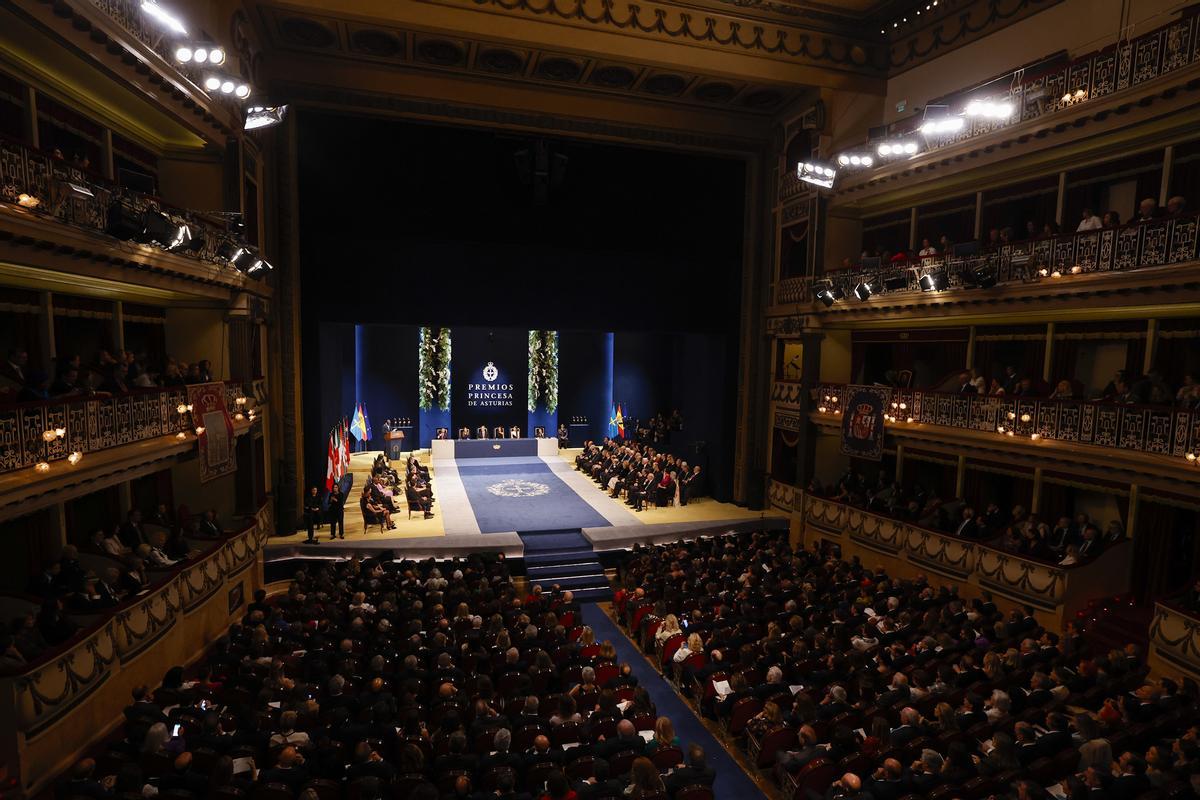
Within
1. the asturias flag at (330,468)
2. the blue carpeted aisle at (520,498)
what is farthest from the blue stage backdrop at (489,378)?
the asturias flag at (330,468)

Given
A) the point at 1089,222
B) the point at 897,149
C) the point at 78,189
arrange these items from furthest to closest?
the point at 897,149
the point at 1089,222
the point at 78,189

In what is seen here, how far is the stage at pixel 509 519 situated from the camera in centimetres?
1558

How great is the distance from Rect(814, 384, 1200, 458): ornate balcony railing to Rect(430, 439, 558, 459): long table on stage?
16.5 m

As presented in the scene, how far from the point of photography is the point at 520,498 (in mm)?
21219

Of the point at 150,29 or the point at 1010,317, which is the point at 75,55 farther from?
the point at 1010,317

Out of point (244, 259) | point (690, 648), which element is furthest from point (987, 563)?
point (244, 259)

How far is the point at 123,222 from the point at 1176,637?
51.8 ft

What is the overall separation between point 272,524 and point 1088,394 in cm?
1914

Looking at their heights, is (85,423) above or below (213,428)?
above

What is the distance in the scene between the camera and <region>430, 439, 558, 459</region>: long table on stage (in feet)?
92.3

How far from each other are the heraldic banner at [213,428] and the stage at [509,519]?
372 cm

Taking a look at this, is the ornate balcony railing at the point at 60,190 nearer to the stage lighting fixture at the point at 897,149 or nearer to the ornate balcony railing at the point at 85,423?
the ornate balcony railing at the point at 85,423

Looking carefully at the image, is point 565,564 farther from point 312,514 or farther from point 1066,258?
point 1066,258

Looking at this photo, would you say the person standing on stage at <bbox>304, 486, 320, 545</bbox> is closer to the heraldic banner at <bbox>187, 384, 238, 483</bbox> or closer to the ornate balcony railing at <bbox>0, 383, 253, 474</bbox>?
the heraldic banner at <bbox>187, 384, 238, 483</bbox>
